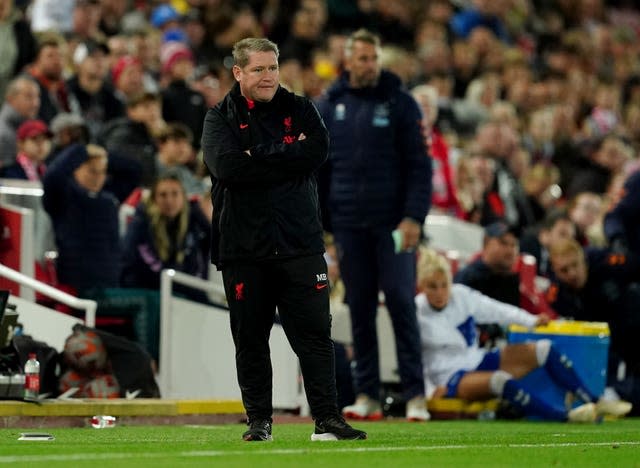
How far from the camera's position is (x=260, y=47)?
8.80m

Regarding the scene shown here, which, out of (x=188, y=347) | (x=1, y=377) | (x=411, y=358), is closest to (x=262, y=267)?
(x=1, y=377)

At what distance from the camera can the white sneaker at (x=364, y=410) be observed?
12219 mm

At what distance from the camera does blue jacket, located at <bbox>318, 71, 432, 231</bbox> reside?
1213 cm

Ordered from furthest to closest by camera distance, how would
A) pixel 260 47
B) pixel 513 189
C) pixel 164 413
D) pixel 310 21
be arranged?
pixel 310 21 → pixel 513 189 → pixel 164 413 → pixel 260 47

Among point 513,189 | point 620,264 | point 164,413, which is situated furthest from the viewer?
point 513,189

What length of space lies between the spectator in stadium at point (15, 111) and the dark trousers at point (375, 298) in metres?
3.91

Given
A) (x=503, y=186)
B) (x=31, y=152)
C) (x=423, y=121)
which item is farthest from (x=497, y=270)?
(x=503, y=186)

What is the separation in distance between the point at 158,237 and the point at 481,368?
289 cm

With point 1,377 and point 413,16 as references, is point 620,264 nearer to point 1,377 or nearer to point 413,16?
point 1,377

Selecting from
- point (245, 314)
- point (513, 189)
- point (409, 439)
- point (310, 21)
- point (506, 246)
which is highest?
point (310, 21)

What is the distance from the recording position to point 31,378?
1105cm

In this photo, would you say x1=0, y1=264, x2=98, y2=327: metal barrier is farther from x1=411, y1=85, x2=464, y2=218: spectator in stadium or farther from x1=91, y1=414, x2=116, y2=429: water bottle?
x1=411, y1=85, x2=464, y2=218: spectator in stadium

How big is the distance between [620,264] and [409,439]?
553 centimetres

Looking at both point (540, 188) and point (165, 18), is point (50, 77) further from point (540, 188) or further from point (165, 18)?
point (540, 188)
